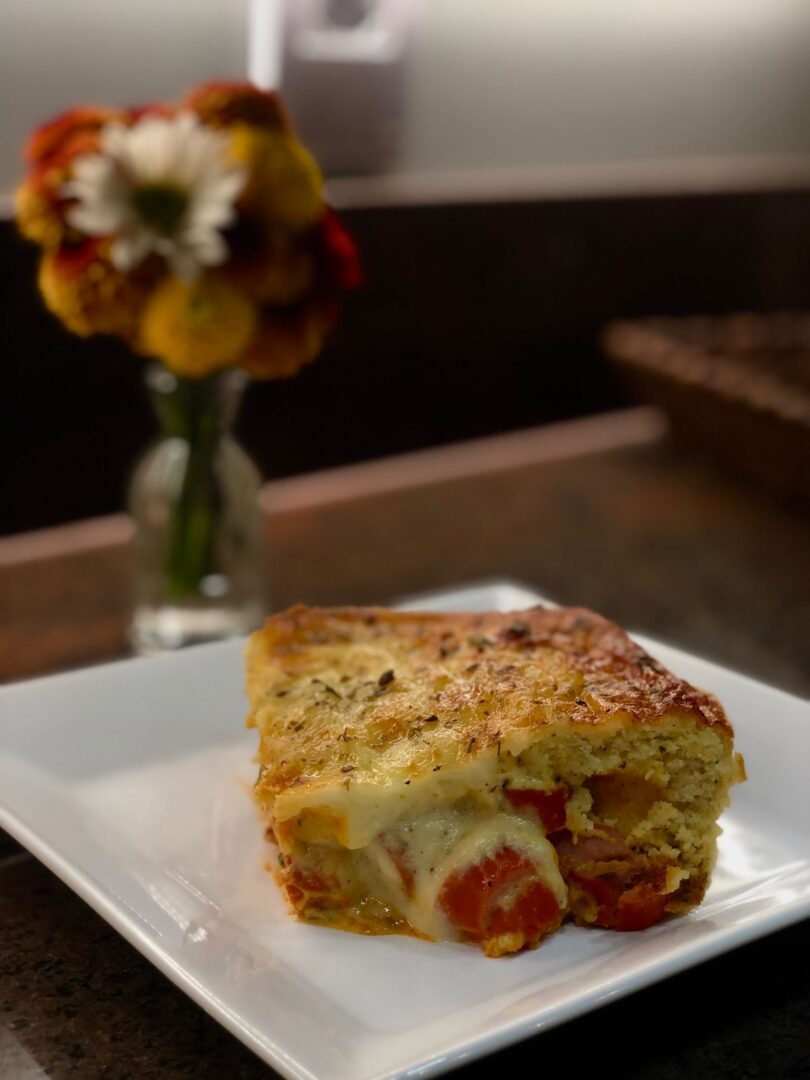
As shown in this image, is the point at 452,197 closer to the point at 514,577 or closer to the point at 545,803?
the point at 514,577

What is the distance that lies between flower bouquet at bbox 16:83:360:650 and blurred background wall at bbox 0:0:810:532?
3.09ft

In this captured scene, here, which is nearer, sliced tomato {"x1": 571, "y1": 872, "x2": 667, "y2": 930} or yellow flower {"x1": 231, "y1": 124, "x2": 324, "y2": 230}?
sliced tomato {"x1": 571, "y1": 872, "x2": 667, "y2": 930}

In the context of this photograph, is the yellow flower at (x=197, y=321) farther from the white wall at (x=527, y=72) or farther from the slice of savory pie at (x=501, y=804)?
the white wall at (x=527, y=72)

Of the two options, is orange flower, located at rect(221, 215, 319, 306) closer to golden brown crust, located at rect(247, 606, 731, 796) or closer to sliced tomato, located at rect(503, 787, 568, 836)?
golden brown crust, located at rect(247, 606, 731, 796)

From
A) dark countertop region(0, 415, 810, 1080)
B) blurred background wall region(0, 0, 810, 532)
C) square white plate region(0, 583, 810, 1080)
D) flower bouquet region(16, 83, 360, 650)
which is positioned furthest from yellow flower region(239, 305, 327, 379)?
blurred background wall region(0, 0, 810, 532)

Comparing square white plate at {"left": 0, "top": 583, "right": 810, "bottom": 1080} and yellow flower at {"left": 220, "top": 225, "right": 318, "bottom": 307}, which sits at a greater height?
yellow flower at {"left": 220, "top": 225, "right": 318, "bottom": 307}

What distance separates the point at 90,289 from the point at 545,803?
0.79m

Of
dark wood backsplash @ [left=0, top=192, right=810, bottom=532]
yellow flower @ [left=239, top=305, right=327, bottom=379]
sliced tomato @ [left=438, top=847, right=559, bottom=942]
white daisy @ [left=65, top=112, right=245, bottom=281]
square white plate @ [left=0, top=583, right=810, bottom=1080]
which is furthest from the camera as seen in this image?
dark wood backsplash @ [left=0, top=192, right=810, bottom=532]

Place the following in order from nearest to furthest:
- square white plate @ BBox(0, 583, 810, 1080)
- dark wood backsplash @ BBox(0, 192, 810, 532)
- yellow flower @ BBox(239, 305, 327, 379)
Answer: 1. square white plate @ BBox(0, 583, 810, 1080)
2. yellow flower @ BBox(239, 305, 327, 379)
3. dark wood backsplash @ BBox(0, 192, 810, 532)

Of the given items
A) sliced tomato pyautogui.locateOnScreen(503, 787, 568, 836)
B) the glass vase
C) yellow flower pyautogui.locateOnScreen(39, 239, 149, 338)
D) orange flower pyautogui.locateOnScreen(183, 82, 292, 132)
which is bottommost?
the glass vase

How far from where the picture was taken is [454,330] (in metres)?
3.09

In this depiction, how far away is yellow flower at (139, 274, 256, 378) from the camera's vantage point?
1468 millimetres

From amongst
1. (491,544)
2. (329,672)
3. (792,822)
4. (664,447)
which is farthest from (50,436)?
(792,822)

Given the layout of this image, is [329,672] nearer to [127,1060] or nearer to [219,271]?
[127,1060]
